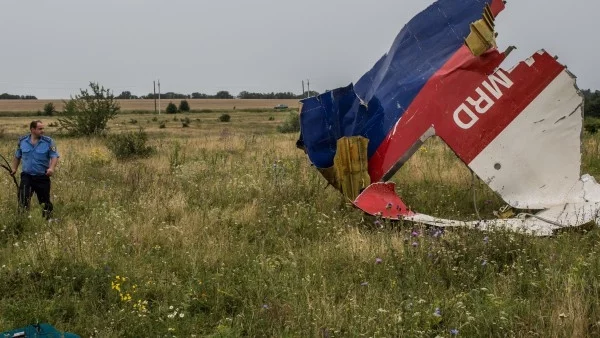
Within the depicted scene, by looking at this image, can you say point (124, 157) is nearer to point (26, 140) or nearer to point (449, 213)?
point (26, 140)

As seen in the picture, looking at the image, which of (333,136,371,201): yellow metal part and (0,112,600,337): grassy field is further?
(333,136,371,201): yellow metal part

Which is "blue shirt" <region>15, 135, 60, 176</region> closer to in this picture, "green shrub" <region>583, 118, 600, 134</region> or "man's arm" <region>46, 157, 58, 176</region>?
"man's arm" <region>46, 157, 58, 176</region>

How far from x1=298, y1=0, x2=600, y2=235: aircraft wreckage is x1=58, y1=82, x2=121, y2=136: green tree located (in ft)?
60.3

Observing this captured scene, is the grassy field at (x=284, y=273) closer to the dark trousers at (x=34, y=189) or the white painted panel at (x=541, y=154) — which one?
the dark trousers at (x=34, y=189)

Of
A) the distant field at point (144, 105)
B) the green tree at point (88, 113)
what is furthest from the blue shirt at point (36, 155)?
the distant field at point (144, 105)

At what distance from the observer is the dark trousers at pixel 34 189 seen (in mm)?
7191

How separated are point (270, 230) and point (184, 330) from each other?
93.9 inches

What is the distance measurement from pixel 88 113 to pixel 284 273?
20.8m

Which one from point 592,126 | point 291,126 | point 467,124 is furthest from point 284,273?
point 291,126

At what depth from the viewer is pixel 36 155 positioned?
24.1 feet

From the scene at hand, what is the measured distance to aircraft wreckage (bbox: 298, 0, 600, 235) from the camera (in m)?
6.21

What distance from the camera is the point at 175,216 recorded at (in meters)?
6.78

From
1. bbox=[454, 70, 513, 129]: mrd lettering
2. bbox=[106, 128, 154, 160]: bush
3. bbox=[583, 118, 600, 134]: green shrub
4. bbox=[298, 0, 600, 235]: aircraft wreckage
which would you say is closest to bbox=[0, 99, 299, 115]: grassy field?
bbox=[583, 118, 600, 134]: green shrub

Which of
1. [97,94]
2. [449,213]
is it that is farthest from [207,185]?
[97,94]
